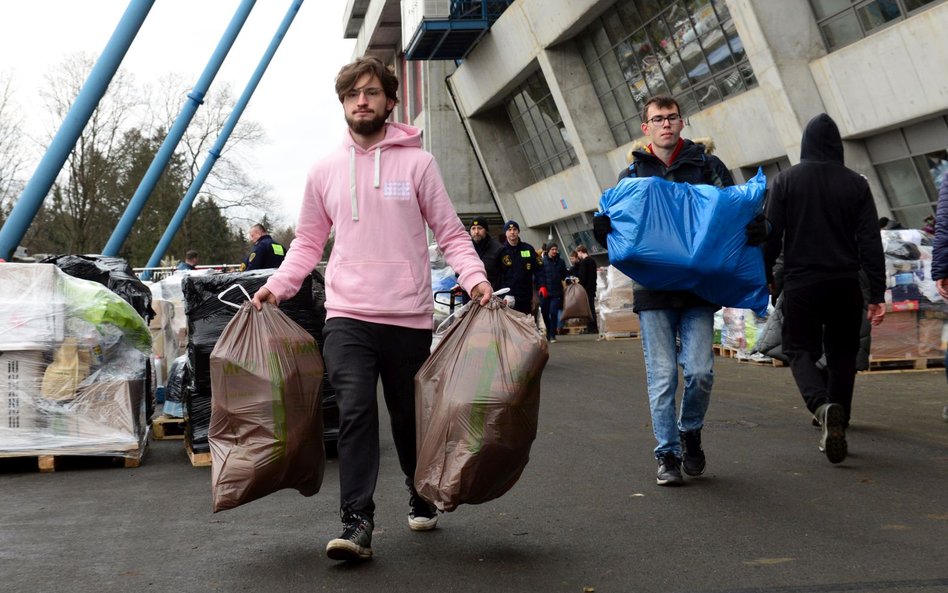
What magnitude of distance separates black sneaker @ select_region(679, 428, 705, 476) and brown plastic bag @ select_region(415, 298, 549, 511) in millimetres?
1785

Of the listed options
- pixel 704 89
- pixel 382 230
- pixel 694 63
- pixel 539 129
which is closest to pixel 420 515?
pixel 382 230

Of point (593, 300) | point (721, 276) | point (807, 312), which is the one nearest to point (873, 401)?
point (807, 312)

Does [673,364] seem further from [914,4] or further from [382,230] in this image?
Result: [914,4]

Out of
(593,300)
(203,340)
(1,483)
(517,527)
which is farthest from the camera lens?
(593,300)

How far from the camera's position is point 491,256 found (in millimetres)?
12930

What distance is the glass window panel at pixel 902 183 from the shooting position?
16.9 metres

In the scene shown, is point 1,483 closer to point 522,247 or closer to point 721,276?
point 721,276

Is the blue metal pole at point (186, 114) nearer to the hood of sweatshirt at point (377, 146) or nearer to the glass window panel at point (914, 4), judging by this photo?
the glass window panel at point (914, 4)

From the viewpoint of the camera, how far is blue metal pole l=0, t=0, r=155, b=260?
17391 mm

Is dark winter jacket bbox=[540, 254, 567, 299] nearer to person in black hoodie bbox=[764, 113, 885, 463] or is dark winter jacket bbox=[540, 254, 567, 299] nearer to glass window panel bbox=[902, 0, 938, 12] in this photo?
glass window panel bbox=[902, 0, 938, 12]

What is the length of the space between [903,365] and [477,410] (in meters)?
9.15

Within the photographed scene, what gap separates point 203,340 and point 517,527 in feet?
10.8

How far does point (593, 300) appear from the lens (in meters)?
24.5

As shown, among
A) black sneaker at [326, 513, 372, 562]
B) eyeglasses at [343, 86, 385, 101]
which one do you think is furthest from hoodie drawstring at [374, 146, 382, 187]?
black sneaker at [326, 513, 372, 562]
